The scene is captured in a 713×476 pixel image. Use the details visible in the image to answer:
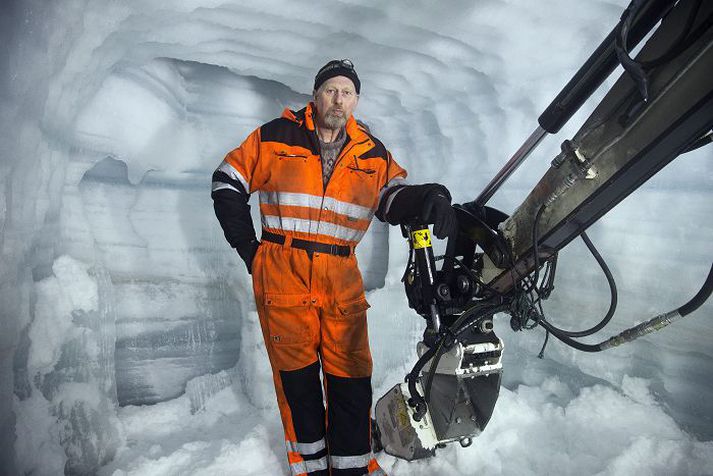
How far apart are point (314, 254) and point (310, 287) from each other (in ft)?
0.49

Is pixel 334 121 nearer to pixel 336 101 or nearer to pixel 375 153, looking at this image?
pixel 336 101

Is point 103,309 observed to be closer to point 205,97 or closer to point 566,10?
point 205,97

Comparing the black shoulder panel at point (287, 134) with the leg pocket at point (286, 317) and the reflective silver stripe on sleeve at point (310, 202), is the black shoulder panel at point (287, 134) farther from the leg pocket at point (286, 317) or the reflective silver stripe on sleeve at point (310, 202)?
the leg pocket at point (286, 317)

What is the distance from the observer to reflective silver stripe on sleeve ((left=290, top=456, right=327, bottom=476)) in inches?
75.2

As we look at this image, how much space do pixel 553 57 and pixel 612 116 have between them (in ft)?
4.52

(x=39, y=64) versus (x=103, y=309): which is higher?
(x=39, y=64)

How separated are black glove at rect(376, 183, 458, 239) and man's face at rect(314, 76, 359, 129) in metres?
0.43

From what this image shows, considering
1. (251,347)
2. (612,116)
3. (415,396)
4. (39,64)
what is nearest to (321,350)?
(415,396)

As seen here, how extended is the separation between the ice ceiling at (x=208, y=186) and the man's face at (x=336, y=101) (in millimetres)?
629

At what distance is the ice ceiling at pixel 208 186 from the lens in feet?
6.09

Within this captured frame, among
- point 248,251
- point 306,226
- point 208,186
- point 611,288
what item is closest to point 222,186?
point 248,251

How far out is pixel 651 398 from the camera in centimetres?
246

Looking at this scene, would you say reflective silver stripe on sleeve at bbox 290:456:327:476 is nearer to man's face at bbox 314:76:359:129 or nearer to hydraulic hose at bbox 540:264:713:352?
hydraulic hose at bbox 540:264:713:352

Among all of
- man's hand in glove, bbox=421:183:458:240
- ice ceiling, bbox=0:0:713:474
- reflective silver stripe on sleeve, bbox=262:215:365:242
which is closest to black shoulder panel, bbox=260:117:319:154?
reflective silver stripe on sleeve, bbox=262:215:365:242
